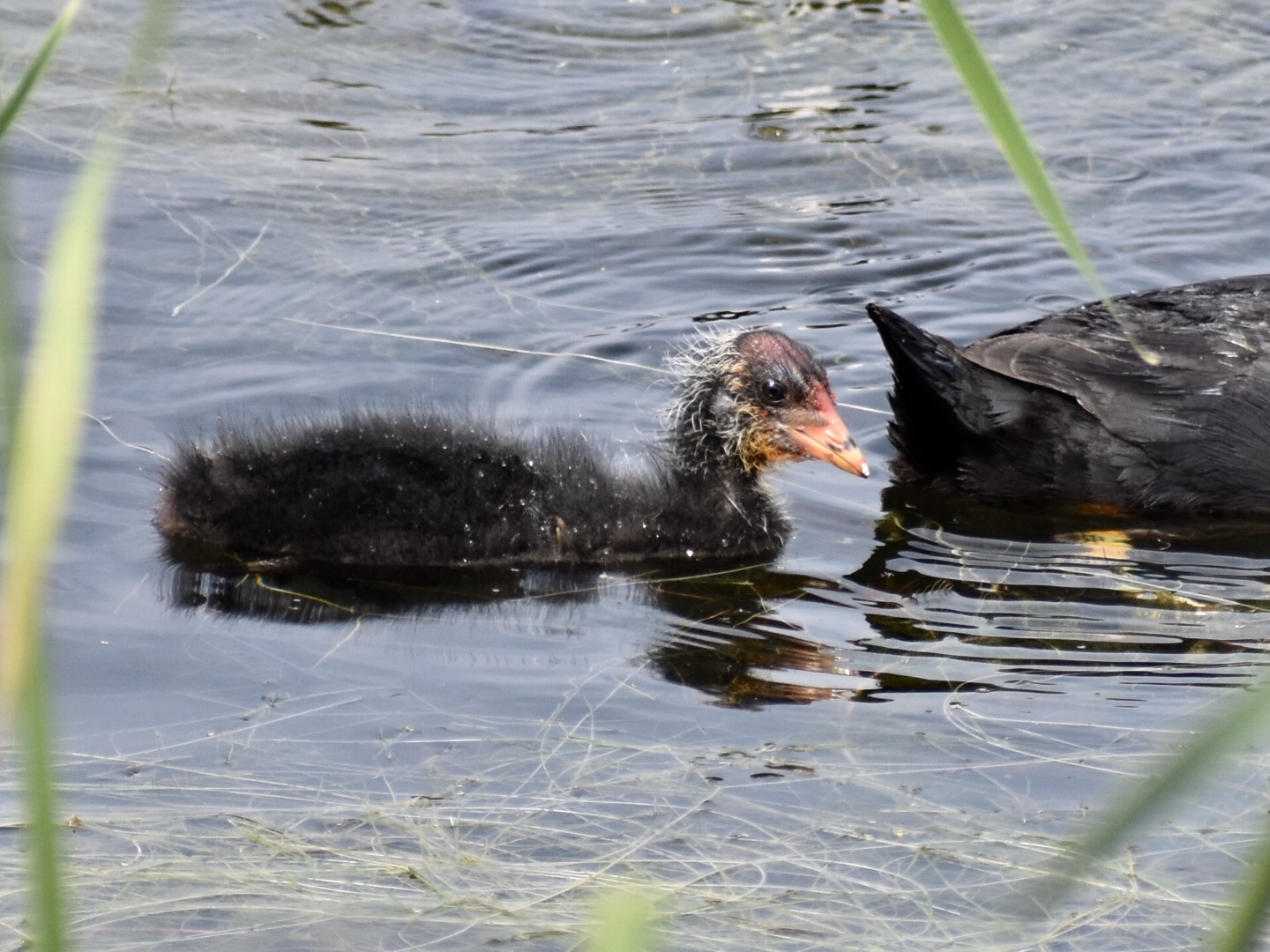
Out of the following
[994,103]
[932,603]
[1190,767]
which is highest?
[994,103]

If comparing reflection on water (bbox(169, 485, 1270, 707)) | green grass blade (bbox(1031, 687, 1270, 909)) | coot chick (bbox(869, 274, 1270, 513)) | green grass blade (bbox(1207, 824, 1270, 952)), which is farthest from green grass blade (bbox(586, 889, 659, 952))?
coot chick (bbox(869, 274, 1270, 513))

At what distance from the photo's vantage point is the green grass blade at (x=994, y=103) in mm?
1537

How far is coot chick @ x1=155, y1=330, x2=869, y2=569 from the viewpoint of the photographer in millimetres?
5027

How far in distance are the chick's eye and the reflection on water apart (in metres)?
0.52

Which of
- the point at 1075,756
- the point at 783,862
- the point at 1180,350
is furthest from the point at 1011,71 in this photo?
the point at 783,862

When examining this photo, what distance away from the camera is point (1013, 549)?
5539mm

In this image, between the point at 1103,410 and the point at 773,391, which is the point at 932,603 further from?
the point at 1103,410

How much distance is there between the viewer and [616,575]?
5262 millimetres

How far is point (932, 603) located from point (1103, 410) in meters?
1.16

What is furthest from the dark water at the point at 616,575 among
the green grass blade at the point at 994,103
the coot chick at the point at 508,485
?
the green grass blade at the point at 994,103

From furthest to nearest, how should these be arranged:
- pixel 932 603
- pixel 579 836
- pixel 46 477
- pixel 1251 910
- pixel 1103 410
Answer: pixel 1103 410 < pixel 932 603 < pixel 579 836 < pixel 1251 910 < pixel 46 477

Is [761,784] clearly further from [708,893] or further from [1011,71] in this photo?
[1011,71]

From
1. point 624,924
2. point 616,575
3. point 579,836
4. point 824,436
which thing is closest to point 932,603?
point 824,436

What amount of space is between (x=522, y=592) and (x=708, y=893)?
6.02 ft
